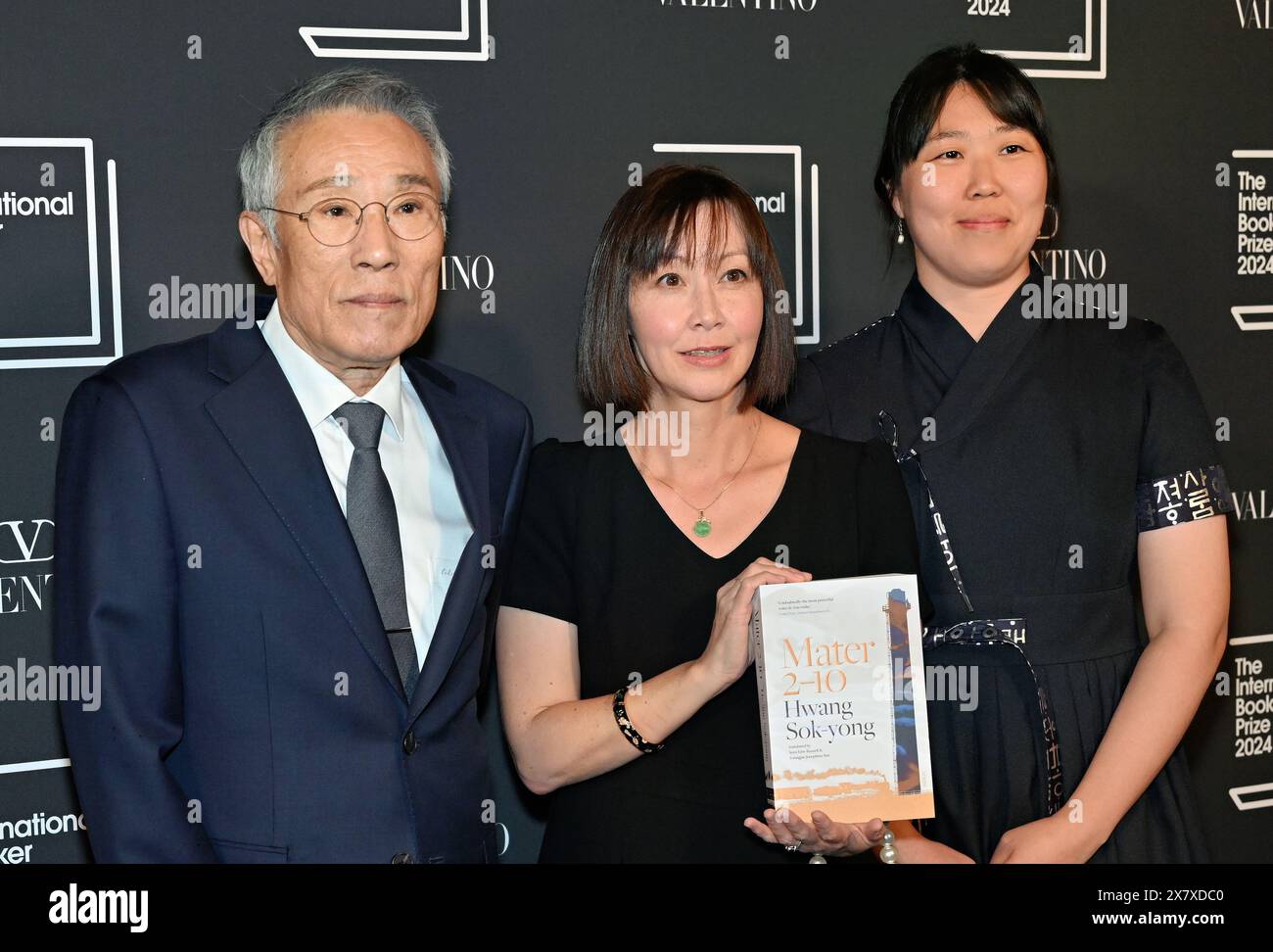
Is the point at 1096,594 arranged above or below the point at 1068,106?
below

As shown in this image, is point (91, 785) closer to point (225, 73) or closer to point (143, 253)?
point (143, 253)

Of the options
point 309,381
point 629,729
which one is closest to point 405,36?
point 309,381

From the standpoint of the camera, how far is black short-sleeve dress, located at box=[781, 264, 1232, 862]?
2.50 metres

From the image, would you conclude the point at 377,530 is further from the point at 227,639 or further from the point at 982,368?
the point at 982,368

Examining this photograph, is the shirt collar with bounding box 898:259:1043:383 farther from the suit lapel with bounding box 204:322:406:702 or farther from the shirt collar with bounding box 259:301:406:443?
the suit lapel with bounding box 204:322:406:702

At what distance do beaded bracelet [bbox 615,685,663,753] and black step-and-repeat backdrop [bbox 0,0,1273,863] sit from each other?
0.87 meters

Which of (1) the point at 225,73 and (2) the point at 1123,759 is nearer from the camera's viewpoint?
(2) the point at 1123,759

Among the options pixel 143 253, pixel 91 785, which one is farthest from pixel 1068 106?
pixel 91 785

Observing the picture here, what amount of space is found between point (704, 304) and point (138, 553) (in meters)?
1.03

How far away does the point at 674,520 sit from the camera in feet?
7.78

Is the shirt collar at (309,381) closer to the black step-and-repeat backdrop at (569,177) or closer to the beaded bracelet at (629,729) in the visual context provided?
the black step-and-repeat backdrop at (569,177)

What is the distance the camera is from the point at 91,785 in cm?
201

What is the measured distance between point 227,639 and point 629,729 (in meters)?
0.69
